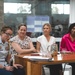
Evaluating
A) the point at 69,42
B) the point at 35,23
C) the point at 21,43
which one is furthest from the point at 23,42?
the point at 35,23

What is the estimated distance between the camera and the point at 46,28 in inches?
182

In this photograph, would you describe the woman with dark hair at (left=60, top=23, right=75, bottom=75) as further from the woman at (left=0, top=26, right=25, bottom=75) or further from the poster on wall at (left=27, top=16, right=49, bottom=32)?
the poster on wall at (left=27, top=16, right=49, bottom=32)

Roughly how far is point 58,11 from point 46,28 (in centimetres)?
187

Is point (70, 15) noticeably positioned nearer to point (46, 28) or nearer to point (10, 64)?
point (46, 28)

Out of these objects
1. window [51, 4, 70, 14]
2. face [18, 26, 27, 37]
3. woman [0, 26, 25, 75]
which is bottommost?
woman [0, 26, 25, 75]

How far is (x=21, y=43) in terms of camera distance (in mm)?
4125

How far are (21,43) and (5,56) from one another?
0.49m

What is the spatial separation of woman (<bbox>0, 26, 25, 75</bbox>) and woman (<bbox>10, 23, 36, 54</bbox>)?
0.24m

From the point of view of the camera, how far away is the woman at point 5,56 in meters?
3.40

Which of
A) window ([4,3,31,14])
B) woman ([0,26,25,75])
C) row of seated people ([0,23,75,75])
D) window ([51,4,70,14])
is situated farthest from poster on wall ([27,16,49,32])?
woman ([0,26,25,75])

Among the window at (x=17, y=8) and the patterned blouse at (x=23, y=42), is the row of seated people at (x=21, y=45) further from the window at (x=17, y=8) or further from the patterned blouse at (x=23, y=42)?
the window at (x=17, y=8)

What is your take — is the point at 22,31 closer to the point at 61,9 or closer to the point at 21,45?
the point at 21,45

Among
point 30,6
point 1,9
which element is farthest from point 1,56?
point 30,6

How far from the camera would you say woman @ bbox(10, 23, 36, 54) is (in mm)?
3996
